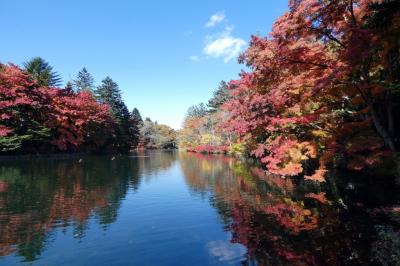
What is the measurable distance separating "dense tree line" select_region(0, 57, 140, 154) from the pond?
2005 centimetres

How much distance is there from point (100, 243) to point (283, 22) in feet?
33.4

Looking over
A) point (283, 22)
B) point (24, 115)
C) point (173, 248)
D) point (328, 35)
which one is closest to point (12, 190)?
point (173, 248)

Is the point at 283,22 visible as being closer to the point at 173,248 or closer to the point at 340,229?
the point at 340,229

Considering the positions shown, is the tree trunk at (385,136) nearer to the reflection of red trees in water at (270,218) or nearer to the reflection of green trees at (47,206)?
the reflection of red trees in water at (270,218)

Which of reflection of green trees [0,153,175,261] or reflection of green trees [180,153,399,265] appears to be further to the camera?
reflection of green trees [0,153,175,261]

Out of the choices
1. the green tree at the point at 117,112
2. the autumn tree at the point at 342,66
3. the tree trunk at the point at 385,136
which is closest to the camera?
the autumn tree at the point at 342,66

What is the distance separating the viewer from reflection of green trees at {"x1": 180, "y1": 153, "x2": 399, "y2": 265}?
854cm

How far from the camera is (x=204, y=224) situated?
1204 cm

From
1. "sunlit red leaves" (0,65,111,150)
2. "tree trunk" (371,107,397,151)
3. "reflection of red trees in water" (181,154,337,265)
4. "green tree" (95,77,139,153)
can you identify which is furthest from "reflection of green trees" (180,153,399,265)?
"green tree" (95,77,139,153)

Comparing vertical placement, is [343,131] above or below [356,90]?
below

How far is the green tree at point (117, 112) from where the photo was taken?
205 ft

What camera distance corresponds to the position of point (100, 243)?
386 inches

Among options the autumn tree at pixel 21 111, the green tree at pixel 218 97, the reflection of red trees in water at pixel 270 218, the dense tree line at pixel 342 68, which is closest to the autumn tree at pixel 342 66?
the dense tree line at pixel 342 68

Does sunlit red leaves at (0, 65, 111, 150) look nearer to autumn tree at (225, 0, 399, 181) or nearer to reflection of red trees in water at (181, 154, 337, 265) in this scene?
reflection of red trees in water at (181, 154, 337, 265)
